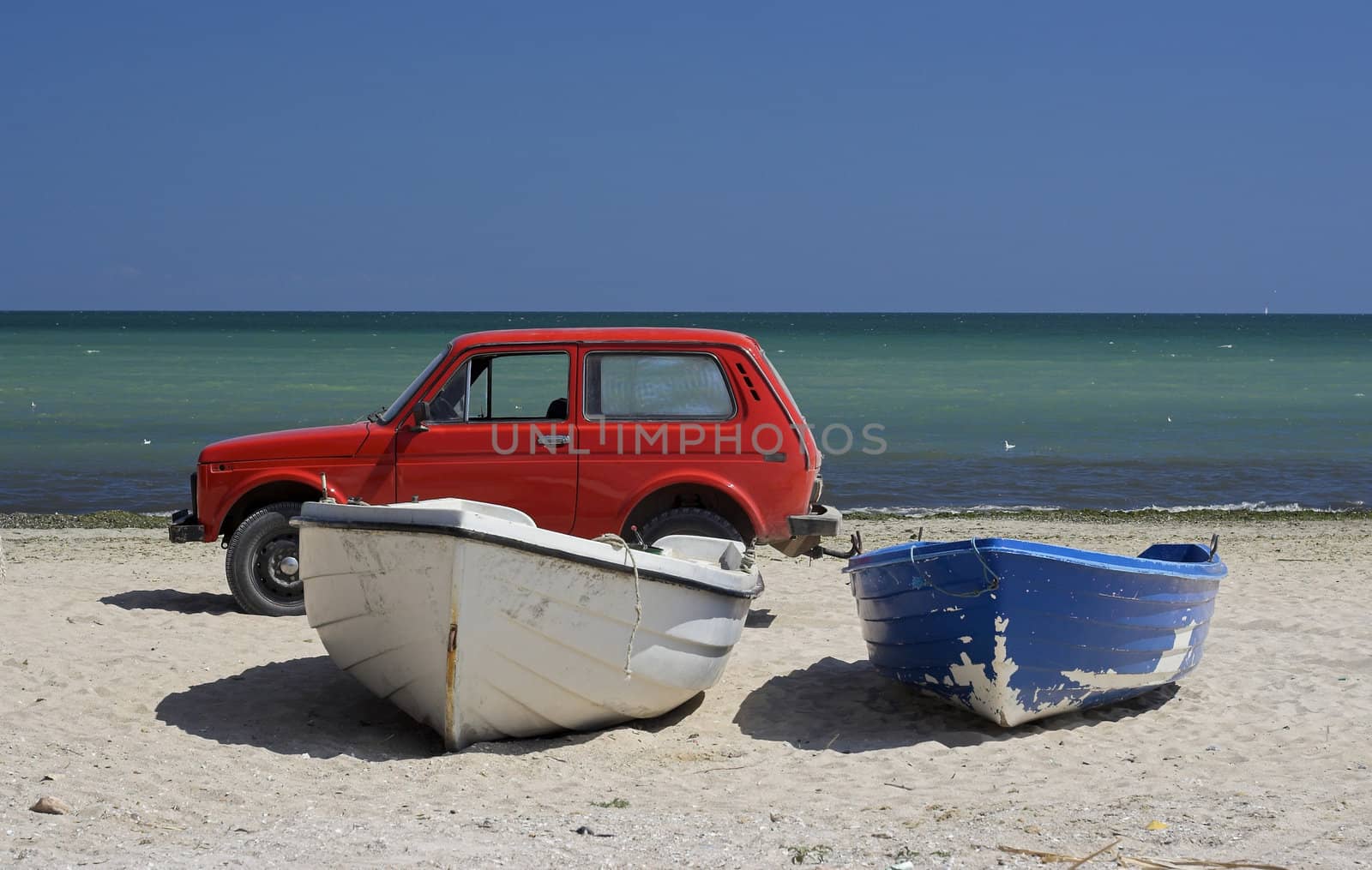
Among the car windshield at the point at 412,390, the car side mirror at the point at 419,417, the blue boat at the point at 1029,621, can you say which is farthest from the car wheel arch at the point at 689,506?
the blue boat at the point at 1029,621

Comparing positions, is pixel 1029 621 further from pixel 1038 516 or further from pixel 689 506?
pixel 1038 516

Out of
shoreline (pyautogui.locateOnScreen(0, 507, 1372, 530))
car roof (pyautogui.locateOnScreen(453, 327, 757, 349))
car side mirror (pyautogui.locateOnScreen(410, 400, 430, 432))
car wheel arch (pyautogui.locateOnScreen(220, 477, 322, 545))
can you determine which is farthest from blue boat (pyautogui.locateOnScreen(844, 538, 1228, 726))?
shoreline (pyautogui.locateOnScreen(0, 507, 1372, 530))

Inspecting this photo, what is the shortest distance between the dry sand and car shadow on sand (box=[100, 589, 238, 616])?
0.38ft

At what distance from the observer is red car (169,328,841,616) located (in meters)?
9.06

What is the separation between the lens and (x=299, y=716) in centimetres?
723

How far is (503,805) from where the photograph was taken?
5.84m

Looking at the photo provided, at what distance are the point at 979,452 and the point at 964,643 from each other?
17.0 metres

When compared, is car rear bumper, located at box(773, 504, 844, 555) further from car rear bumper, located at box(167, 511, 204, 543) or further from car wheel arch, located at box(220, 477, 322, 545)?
car rear bumper, located at box(167, 511, 204, 543)

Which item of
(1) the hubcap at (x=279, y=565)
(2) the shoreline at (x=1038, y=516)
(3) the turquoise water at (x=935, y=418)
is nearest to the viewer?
(1) the hubcap at (x=279, y=565)

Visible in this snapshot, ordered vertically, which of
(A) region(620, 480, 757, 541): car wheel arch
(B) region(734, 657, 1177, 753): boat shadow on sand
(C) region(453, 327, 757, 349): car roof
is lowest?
(B) region(734, 657, 1177, 753): boat shadow on sand

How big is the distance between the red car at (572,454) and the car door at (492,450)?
10mm

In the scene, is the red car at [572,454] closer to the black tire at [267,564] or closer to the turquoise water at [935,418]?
the black tire at [267,564]

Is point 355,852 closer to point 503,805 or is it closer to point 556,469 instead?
point 503,805

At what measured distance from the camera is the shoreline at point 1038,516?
1545 centimetres
